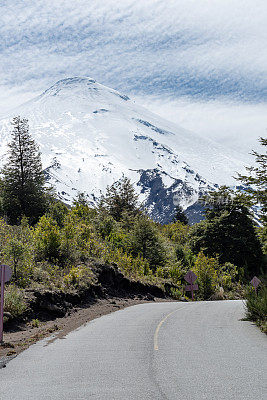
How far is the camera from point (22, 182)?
3781 centimetres

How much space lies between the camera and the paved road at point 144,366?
6.37 metres

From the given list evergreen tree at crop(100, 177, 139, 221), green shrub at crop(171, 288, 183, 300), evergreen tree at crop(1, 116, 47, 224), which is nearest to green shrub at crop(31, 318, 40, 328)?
green shrub at crop(171, 288, 183, 300)

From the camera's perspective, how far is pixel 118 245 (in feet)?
112

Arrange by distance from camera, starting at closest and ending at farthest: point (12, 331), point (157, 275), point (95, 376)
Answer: point (95, 376) < point (12, 331) < point (157, 275)

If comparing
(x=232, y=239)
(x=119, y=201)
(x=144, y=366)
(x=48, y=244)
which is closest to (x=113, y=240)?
(x=232, y=239)

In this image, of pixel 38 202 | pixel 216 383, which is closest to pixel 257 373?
pixel 216 383

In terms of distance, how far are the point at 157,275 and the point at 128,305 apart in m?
10.3

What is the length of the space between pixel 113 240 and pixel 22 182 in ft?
34.9

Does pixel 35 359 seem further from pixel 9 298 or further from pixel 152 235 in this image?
pixel 152 235

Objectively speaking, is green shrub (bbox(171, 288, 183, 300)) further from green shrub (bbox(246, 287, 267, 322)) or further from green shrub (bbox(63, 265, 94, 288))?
green shrub (bbox(246, 287, 267, 322))

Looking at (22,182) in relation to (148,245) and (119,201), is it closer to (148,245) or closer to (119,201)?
(148,245)

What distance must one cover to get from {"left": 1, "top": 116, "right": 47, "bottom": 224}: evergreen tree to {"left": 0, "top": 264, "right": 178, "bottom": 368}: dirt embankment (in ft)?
43.7

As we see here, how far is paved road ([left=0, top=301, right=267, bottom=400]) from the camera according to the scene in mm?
6371

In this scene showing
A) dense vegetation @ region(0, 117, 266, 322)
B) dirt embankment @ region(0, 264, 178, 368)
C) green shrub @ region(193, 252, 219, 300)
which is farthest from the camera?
green shrub @ region(193, 252, 219, 300)
